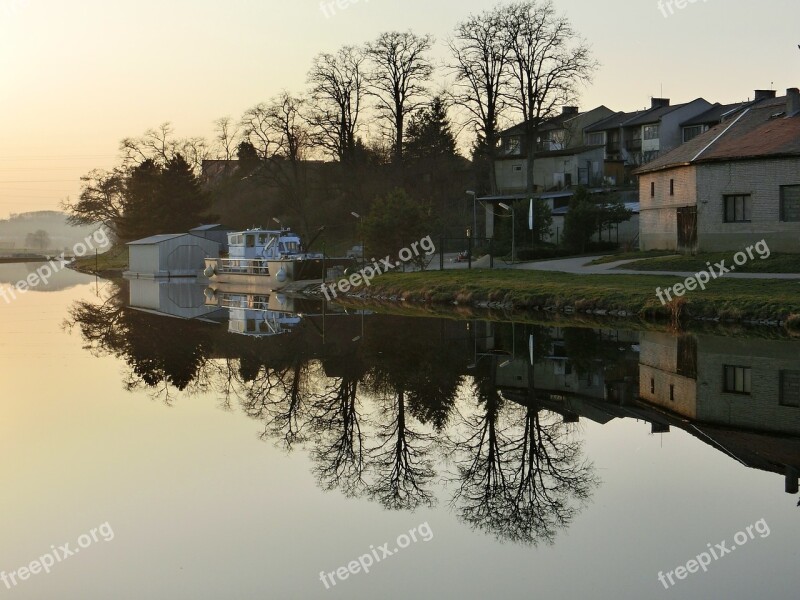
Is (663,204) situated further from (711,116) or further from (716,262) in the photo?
(711,116)

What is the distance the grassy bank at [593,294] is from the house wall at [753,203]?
645cm

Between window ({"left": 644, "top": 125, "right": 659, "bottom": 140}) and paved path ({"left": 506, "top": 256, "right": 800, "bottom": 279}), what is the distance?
30.1 m

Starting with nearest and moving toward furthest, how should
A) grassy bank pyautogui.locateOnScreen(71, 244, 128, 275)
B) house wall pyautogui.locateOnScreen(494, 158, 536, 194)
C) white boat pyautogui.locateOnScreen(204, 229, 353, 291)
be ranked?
white boat pyautogui.locateOnScreen(204, 229, 353, 291) → house wall pyautogui.locateOnScreen(494, 158, 536, 194) → grassy bank pyautogui.locateOnScreen(71, 244, 128, 275)

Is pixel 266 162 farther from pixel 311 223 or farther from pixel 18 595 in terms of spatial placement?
pixel 18 595

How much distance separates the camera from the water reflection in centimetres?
1036

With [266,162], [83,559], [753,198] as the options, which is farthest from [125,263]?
[83,559]

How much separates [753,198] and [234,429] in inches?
1198

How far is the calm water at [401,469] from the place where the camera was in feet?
25.1

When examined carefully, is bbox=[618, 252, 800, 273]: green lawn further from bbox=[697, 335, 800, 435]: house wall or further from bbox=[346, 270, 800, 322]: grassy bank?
bbox=[697, 335, 800, 435]: house wall

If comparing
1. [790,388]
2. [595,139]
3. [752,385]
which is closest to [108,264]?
[595,139]

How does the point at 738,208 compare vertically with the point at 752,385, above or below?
above

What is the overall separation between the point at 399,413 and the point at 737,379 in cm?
635

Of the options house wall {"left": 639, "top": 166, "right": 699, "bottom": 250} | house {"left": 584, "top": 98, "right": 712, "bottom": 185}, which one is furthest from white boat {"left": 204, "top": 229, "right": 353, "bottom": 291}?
house {"left": 584, "top": 98, "right": 712, "bottom": 185}

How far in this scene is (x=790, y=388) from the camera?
51.4 feet
